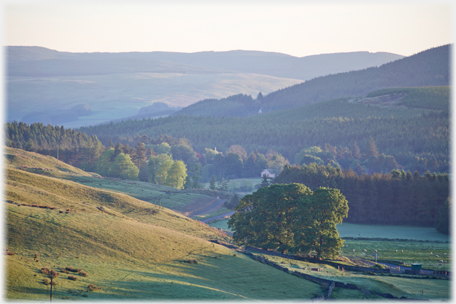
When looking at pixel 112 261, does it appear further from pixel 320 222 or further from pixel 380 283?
pixel 320 222

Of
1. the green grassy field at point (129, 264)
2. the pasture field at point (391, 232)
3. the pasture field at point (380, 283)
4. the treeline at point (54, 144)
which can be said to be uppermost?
the treeline at point (54, 144)

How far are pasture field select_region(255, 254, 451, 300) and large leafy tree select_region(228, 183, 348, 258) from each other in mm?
4820

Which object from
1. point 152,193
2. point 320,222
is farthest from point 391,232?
point 152,193

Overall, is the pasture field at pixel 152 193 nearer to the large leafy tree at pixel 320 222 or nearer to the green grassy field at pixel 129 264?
the green grassy field at pixel 129 264

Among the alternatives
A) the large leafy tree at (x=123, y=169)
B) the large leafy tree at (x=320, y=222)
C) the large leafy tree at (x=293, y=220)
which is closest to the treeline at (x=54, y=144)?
the large leafy tree at (x=123, y=169)

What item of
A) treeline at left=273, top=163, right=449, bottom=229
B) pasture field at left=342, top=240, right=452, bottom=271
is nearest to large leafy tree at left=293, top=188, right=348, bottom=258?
pasture field at left=342, top=240, right=452, bottom=271

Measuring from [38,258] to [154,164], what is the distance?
12178 centimetres

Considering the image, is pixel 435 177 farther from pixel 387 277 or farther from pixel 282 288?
pixel 282 288

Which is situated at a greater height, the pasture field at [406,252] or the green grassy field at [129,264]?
the green grassy field at [129,264]

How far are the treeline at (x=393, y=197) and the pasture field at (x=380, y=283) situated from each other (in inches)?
2296

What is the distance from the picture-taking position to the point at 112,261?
46.1m

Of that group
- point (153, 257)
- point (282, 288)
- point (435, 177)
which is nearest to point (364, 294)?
point (282, 288)

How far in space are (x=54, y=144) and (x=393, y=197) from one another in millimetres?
130109

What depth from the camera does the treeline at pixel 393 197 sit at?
11862 centimetres
